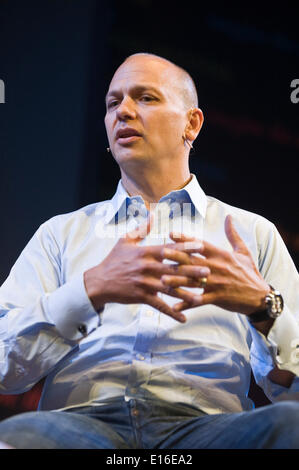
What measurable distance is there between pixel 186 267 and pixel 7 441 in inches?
19.3

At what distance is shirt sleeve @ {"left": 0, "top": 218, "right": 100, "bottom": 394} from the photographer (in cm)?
127

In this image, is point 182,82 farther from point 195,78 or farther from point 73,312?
point 73,312

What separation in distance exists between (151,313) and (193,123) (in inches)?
28.8

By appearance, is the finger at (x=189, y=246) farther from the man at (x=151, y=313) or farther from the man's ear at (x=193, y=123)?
the man's ear at (x=193, y=123)

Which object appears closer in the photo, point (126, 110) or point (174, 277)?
point (174, 277)

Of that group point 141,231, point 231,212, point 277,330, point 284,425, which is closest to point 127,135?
point 231,212

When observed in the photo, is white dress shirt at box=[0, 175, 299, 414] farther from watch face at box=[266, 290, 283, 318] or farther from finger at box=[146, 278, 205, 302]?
finger at box=[146, 278, 205, 302]

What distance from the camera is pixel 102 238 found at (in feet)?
5.22

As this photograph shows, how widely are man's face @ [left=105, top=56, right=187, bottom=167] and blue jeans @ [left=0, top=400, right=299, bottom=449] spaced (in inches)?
28.7

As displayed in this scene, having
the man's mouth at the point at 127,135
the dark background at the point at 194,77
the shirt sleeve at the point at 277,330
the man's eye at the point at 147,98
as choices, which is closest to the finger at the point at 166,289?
the shirt sleeve at the point at 277,330

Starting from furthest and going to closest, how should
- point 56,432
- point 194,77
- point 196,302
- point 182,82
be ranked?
point 194,77 → point 182,82 → point 196,302 → point 56,432

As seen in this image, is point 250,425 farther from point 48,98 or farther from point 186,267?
point 48,98

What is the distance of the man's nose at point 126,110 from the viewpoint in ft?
5.45

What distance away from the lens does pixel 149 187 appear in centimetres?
172
